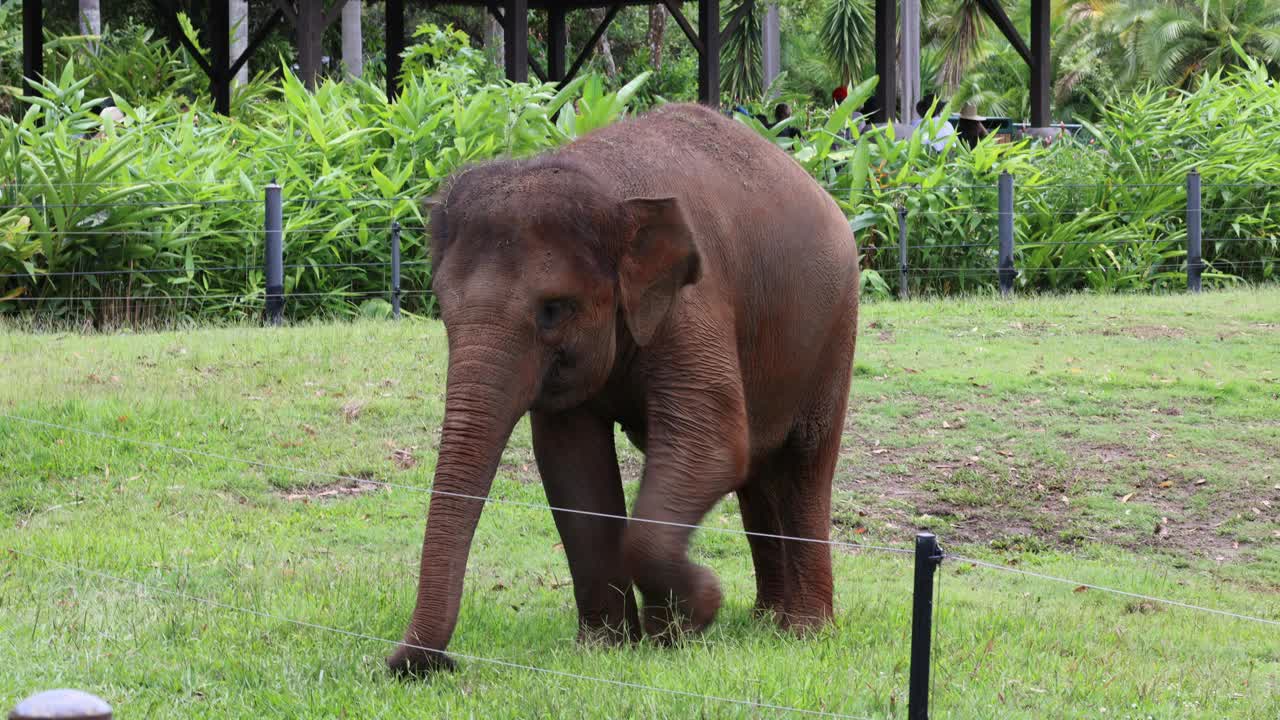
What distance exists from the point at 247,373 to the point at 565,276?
6924mm

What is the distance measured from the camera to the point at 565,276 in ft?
17.3

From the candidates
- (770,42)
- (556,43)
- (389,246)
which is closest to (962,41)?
(770,42)

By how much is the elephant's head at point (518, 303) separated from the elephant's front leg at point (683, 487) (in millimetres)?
301

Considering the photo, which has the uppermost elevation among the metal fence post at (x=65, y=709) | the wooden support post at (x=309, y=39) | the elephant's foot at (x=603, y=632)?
the wooden support post at (x=309, y=39)

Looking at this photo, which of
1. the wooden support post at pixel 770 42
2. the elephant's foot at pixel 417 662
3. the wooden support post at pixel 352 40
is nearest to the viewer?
the elephant's foot at pixel 417 662

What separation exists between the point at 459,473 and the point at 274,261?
992cm

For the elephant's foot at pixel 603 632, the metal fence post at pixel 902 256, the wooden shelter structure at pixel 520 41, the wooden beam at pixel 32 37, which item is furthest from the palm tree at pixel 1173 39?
the elephant's foot at pixel 603 632

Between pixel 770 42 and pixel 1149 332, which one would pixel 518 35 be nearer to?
pixel 1149 332

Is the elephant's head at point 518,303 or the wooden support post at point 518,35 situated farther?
the wooden support post at point 518,35

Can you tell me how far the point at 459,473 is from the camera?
499cm

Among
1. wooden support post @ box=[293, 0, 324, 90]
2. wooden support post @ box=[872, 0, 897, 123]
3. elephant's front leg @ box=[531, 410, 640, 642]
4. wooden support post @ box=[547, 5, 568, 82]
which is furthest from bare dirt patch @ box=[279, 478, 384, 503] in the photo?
wooden support post @ box=[547, 5, 568, 82]

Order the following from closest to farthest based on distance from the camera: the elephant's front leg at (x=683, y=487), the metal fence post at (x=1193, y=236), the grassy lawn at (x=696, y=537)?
1. the elephant's front leg at (x=683, y=487)
2. the grassy lawn at (x=696, y=537)
3. the metal fence post at (x=1193, y=236)

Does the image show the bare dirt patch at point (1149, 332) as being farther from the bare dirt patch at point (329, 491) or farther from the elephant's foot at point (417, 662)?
the elephant's foot at point (417, 662)

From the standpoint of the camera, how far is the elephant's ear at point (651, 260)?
5.44m
